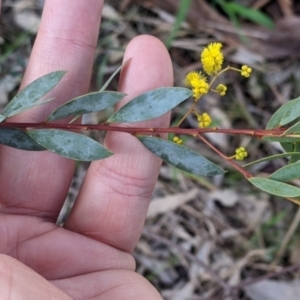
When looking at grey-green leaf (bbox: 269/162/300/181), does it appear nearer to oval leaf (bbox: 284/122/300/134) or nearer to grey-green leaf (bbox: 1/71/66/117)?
oval leaf (bbox: 284/122/300/134)

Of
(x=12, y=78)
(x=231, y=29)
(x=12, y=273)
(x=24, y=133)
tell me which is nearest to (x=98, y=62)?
(x=12, y=78)

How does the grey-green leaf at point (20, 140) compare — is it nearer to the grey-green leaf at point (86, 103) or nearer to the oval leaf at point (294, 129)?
the grey-green leaf at point (86, 103)

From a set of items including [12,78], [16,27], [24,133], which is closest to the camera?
[24,133]

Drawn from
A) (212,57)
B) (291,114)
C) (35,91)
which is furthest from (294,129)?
(35,91)

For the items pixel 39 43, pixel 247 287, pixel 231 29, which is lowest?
pixel 247 287

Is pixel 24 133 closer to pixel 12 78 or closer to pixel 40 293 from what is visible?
pixel 40 293

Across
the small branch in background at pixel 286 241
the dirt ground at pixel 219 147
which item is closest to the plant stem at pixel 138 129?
the dirt ground at pixel 219 147

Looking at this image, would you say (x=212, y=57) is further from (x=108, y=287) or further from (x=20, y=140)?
(x=108, y=287)
